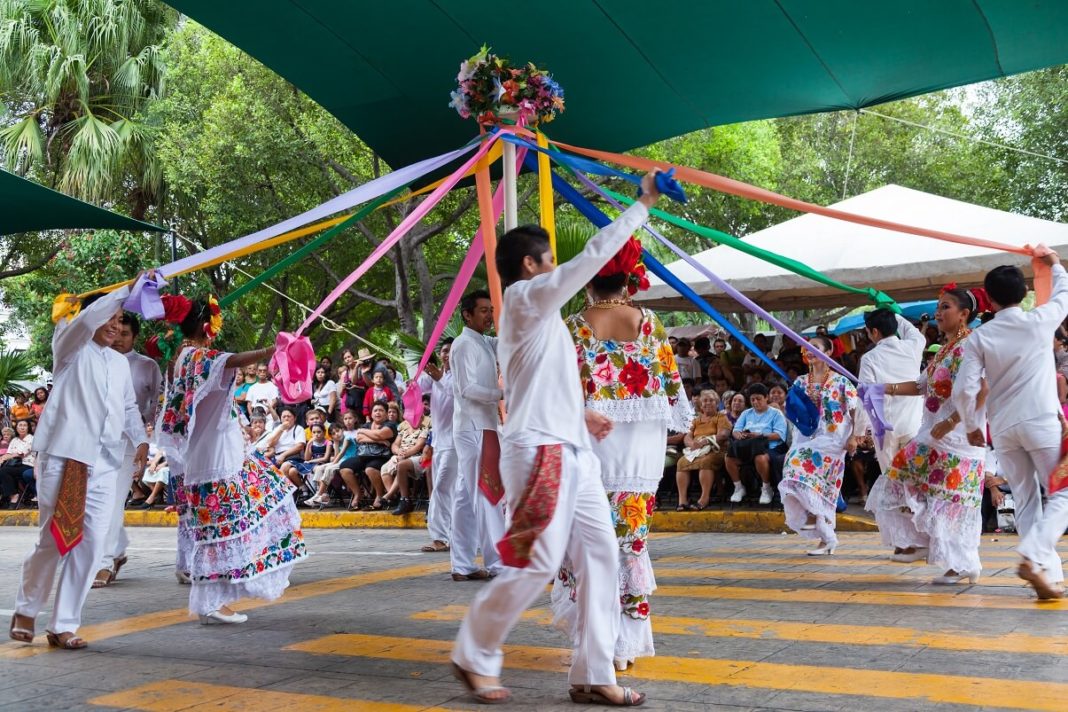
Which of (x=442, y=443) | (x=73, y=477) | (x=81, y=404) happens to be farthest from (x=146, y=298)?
(x=442, y=443)

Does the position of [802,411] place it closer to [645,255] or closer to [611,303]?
[645,255]

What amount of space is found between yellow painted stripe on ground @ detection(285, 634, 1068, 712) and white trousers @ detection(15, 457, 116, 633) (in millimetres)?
1380

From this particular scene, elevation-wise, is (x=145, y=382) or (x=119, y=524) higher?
(x=145, y=382)

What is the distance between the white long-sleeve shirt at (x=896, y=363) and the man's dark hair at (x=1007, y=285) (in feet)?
4.52


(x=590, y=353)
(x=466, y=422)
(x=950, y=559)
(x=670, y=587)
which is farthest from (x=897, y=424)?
(x=590, y=353)

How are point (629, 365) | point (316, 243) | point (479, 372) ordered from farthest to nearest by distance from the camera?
point (479, 372), point (316, 243), point (629, 365)

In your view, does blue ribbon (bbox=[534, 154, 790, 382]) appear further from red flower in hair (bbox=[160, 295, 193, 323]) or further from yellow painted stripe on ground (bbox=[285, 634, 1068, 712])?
yellow painted stripe on ground (bbox=[285, 634, 1068, 712])

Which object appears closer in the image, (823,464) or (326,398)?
(823,464)

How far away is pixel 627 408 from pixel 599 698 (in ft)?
4.33

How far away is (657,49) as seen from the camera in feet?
23.7

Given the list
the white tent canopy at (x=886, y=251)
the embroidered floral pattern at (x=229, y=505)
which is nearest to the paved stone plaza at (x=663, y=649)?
the embroidered floral pattern at (x=229, y=505)

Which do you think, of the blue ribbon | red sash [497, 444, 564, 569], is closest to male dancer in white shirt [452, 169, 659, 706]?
red sash [497, 444, 564, 569]

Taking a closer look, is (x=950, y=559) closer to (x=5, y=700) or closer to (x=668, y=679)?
(x=668, y=679)

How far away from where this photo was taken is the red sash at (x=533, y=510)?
3.97m
